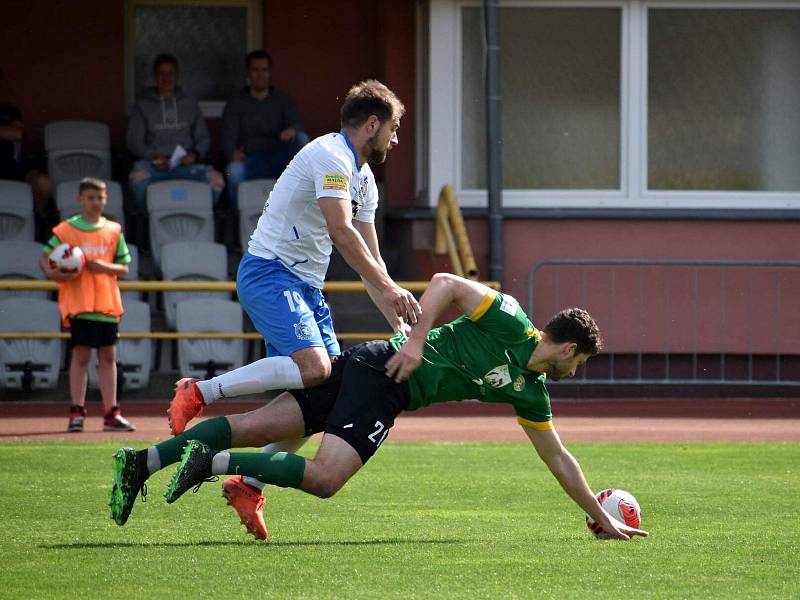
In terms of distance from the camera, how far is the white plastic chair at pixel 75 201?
49.8 feet

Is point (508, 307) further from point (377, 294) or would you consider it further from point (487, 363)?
point (377, 294)

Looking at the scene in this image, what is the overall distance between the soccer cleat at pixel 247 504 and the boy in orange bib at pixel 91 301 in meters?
5.47

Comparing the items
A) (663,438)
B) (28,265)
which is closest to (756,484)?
(663,438)

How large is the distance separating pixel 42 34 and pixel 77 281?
6.32 m

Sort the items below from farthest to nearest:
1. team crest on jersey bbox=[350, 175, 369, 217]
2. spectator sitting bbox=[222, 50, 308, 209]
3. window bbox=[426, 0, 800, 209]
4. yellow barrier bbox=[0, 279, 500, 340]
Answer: window bbox=[426, 0, 800, 209] < spectator sitting bbox=[222, 50, 308, 209] < yellow barrier bbox=[0, 279, 500, 340] < team crest on jersey bbox=[350, 175, 369, 217]

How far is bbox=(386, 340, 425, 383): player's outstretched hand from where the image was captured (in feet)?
21.5

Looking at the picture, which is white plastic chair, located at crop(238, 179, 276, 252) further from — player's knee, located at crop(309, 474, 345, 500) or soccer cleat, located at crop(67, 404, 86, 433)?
player's knee, located at crop(309, 474, 345, 500)

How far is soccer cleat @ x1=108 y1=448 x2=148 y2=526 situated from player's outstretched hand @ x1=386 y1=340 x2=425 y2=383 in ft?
3.73

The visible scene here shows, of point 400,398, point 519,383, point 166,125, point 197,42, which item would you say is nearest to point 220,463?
point 400,398

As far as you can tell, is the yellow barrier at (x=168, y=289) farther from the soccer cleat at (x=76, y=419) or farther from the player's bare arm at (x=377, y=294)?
the player's bare arm at (x=377, y=294)

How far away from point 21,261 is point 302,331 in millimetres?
8128

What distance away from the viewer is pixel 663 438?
12.2 meters

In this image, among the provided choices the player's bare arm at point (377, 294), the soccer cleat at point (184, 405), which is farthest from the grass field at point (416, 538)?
the player's bare arm at point (377, 294)

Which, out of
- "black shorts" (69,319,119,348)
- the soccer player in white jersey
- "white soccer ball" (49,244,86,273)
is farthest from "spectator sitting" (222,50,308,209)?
the soccer player in white jersey
